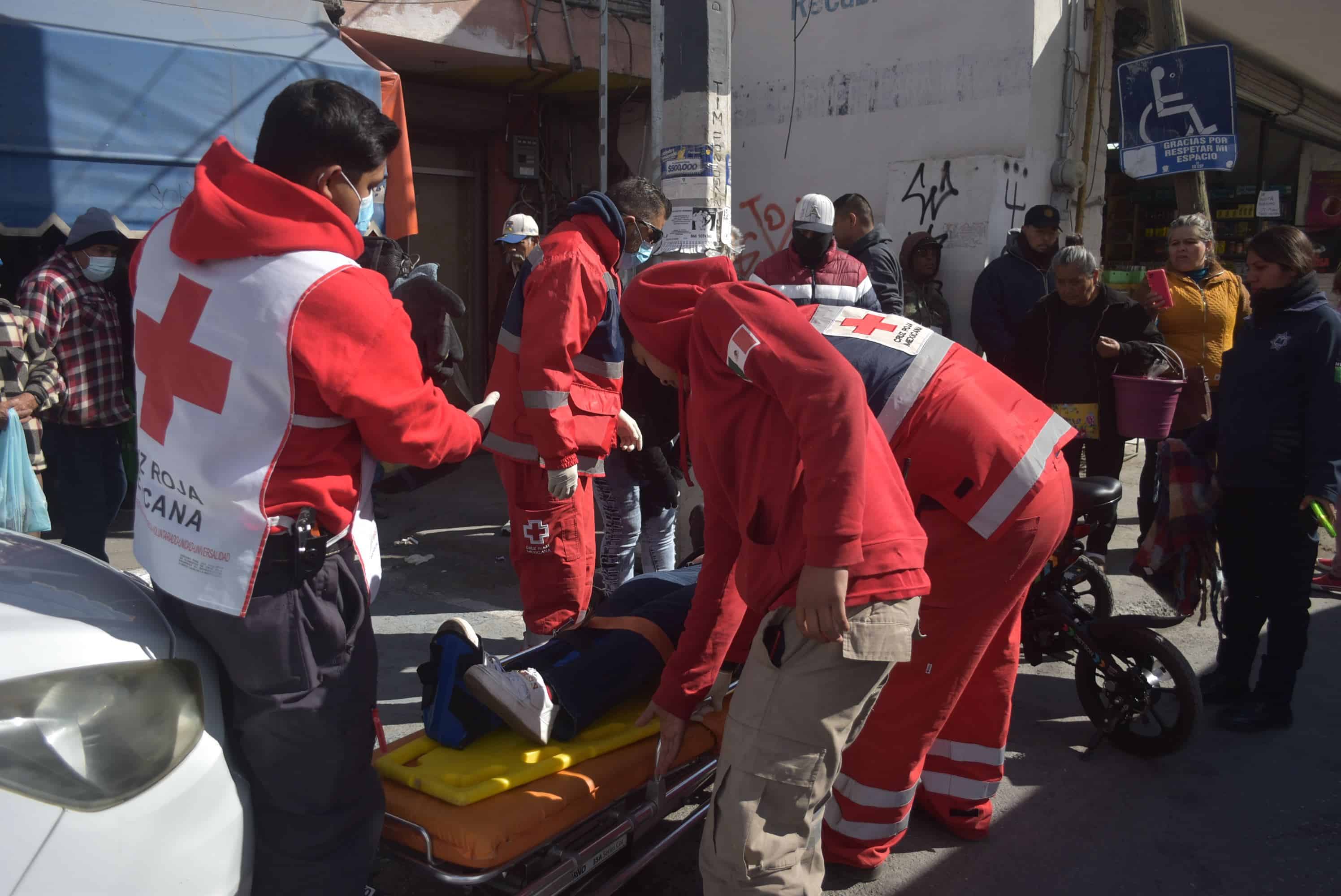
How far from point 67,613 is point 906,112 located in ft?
26.7

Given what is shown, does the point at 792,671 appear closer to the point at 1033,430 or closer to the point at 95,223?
the point at 1033,430

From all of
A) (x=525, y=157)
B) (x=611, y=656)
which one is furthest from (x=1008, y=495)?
(x=525, y=157)

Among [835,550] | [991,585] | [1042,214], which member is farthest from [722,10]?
[835,550]

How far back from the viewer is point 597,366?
4.03m

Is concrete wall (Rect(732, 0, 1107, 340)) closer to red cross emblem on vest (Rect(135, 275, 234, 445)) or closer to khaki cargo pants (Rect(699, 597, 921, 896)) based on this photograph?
khaki cargo pants (Rect(699, 597, 921, 896))

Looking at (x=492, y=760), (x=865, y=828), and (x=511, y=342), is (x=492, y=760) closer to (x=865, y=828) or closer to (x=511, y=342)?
(x=865, y=828)

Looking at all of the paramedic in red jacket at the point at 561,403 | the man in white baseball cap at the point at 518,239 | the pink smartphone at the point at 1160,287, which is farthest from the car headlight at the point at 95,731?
the pink smartphone at the point at 1160,287

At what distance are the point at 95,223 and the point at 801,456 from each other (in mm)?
4841

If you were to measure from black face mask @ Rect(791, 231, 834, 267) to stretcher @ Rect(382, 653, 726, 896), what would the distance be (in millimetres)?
3375

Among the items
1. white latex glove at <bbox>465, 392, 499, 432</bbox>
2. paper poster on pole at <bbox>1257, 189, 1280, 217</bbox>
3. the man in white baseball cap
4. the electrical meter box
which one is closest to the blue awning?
the man in white baseball cap

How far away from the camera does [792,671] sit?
2.26 meters

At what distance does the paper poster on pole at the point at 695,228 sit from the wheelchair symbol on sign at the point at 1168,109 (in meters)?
4.25

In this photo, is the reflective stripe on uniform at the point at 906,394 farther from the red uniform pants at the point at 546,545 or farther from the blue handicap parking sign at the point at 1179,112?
the blue handicap parking sign at the point at 1179,112

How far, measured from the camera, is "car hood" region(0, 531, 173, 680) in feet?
5.50
